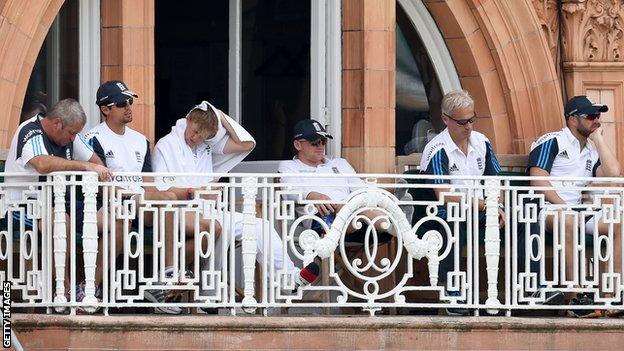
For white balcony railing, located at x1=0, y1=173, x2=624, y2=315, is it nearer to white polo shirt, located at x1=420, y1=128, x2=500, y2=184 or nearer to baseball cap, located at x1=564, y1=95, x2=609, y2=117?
white polo shirt, located at x1=420, y1=128, x2=500, y2=184

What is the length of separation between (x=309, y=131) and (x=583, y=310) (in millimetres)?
2403

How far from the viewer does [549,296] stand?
17.1 meters

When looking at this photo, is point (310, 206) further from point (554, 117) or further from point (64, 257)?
point (554, 117)

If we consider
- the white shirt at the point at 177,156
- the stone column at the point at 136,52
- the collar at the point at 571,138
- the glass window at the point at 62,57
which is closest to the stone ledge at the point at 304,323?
the white shirt at the point at 177,156

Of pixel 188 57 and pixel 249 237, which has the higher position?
Result: pixel 188 57

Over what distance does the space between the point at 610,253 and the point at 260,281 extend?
2527 millimetres

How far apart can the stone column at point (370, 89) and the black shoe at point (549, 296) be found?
173cm

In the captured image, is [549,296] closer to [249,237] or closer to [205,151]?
[249,237]

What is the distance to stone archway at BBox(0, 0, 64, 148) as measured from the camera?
17.2 metres

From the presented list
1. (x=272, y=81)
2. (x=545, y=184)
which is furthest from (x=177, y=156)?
(x=545, y=184)

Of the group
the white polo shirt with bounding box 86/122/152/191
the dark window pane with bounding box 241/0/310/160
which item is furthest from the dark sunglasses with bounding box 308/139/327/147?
the white polo shirt with bounding box 86/122/152/191

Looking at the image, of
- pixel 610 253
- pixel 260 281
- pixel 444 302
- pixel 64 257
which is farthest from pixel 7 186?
pixel 610 253

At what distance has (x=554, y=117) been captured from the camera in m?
18.7

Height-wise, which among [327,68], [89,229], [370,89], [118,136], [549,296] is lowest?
[549,296]
